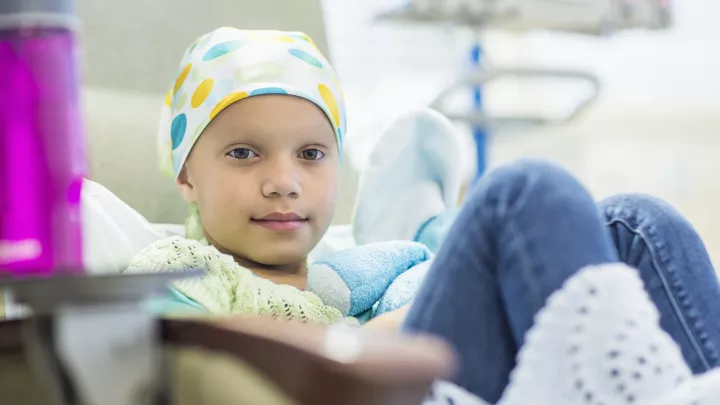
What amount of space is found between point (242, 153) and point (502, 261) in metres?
0.48

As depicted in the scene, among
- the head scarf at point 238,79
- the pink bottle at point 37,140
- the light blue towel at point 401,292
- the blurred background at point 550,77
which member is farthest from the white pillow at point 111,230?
the pink bottle at point 37,140

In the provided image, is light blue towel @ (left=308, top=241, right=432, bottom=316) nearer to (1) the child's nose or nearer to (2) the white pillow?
(1) the child's nose

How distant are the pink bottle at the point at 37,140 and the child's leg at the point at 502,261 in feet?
1.10

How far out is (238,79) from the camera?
1084 millimetres

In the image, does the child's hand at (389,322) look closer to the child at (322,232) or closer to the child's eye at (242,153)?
the child at (322,232)

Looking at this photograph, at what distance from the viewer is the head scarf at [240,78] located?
1085 millimetres

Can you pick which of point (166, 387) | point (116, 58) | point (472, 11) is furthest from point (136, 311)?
point (472, 11)

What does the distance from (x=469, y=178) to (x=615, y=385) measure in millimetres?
2114

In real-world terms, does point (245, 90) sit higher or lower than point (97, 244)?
higher

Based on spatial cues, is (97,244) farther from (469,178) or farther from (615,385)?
(469,178)

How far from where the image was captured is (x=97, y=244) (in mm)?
1113

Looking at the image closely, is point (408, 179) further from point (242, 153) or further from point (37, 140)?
point (37, 140)

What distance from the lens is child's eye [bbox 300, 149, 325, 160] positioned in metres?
1.13

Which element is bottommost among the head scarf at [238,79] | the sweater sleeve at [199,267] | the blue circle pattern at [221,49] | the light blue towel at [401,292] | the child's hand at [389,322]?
the light blue towel at [401,292]
